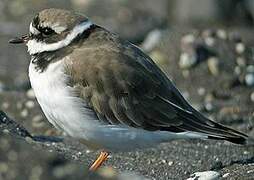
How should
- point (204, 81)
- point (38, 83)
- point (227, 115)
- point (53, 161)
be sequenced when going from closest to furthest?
point (53, 161), point (38, 83), point (227, 115), point (204, 81)

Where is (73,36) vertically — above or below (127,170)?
above

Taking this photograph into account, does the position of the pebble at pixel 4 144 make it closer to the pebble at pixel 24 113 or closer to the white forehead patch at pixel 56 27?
the white forehead patch at pixel 56 27

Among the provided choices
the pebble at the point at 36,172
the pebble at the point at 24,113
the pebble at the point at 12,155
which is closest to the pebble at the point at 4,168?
the pebble at the point at 12,155

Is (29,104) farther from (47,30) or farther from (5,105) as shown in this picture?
(47,30)

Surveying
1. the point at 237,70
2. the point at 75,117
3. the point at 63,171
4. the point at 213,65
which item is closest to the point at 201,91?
the point at 213,65

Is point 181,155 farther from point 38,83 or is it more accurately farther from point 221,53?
point 221,53

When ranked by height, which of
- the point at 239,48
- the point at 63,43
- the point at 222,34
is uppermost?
the point at 222,34

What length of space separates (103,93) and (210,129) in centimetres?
85

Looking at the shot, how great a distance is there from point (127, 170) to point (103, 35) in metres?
1.05

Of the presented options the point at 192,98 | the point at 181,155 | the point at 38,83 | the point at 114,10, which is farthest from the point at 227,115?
the point at 114,10

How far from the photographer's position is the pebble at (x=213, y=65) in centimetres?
1027

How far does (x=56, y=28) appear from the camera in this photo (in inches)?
267

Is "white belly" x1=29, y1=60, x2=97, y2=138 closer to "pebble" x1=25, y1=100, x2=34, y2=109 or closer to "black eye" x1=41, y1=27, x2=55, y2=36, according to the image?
"black eye" x1=41, y1=27, x2=55, y2=36

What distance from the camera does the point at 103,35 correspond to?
6.83m
